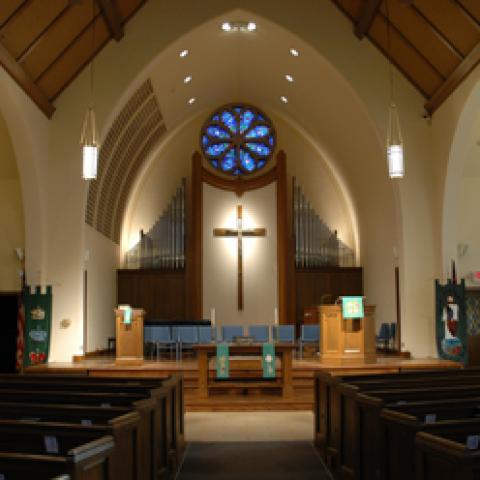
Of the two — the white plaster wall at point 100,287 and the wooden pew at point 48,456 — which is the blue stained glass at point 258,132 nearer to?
the white plaster wall at point 100,287

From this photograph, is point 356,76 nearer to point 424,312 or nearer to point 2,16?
point 424,312

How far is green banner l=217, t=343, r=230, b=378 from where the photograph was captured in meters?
9.46

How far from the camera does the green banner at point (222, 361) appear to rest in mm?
9461

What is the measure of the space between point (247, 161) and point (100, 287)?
4.97 meters

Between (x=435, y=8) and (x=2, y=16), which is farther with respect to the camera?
(x=435, y=8)

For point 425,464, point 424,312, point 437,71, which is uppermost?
point 437,71

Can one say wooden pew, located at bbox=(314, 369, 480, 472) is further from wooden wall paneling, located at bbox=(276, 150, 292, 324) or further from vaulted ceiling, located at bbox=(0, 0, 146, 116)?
wooden wall paneling, located at bbox=(276, 150, 292, 324)

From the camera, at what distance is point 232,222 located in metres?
15.8

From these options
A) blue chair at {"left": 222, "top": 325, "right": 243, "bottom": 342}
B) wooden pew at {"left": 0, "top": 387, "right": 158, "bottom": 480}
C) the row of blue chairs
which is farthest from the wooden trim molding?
wooden pew at {"left": 0, "top": 387, "right": 158, "bottom": 480}

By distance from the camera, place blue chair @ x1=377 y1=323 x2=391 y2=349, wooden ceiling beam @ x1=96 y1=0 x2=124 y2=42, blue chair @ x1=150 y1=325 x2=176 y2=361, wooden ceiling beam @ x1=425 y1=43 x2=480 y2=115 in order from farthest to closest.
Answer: blue chair @ x1=377 y1=323 x2=391 y2=349 < blue chair @ x1=150 y1=325 x2=176 y2=361 < wooden ceiling beam @ x1=96 y1=0 x2=124 y2=42 < wooden ceiling beam @ x1=425 y1=43 x2=480 y2=115

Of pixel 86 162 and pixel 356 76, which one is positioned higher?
pixel 356 76

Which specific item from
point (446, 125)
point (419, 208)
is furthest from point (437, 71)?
point (419, 208)

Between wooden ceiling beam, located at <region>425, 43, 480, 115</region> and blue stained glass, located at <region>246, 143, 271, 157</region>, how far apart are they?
16.9 ft

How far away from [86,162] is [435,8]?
17.9 ft
